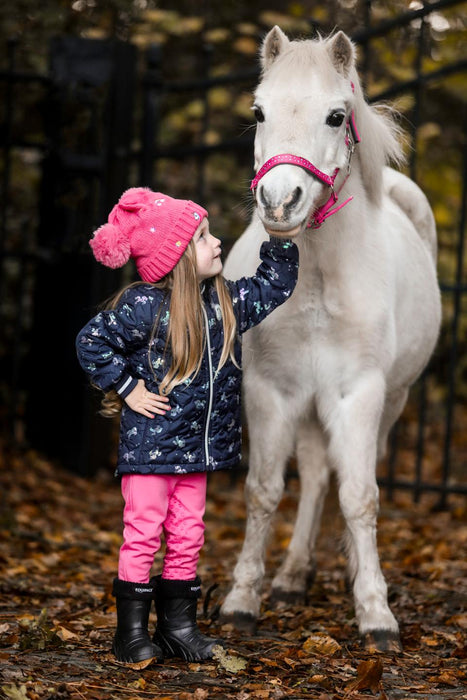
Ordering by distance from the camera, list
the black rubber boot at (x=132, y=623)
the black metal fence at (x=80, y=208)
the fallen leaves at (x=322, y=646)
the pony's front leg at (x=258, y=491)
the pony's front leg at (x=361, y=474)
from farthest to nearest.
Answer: the black metal fence at (x=80, y=208) → the pony's front leg at (x=258, y=491) → the pony's front leg at (x=361, y=474) → the fallen leaves at (x=322, y=646) → the black rubber boot at (x=132, y=623)

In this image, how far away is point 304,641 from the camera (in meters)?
3.30

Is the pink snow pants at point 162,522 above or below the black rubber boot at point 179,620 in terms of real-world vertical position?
above

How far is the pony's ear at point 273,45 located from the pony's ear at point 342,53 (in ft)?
0.58

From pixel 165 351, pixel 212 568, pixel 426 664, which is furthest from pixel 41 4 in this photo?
pixel 426 664

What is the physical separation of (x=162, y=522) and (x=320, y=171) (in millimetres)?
1231

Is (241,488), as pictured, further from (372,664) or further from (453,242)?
(372,664)

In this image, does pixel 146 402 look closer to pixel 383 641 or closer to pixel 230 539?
pixel 383 641

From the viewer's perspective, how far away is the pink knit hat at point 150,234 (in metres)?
2.92

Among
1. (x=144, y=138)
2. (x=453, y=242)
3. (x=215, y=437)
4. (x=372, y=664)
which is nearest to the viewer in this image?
(x=372, y=664)

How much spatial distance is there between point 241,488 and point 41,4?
14.3ft

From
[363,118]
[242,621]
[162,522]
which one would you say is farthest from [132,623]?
[363,118]

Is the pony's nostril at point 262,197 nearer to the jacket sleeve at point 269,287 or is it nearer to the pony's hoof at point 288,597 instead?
the jacket sleeve at point 269,287

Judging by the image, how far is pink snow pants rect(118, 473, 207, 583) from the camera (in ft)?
9.56

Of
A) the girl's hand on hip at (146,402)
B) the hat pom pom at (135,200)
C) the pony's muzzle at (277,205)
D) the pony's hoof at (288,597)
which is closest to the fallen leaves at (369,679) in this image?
the girl's hand on hip at (146,402)
